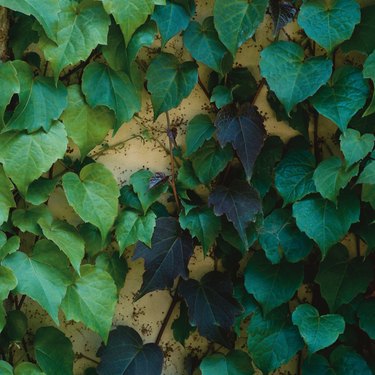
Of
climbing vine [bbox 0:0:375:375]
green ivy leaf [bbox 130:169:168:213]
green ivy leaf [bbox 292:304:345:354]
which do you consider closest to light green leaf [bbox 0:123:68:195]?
climbing vine [bbox 0:0:375:375]

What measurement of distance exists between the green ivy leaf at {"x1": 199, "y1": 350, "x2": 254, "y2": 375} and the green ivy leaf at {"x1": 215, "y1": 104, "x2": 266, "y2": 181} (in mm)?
486

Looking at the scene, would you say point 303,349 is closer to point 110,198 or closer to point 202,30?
point 110,198

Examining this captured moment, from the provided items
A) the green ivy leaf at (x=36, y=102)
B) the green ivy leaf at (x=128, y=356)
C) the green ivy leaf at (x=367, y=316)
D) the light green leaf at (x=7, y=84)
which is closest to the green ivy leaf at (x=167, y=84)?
the green ivy leaf at (x=36, y=102)

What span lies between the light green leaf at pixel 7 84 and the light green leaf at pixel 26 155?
0.06 metres

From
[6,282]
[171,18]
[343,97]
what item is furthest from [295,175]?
[6,282]

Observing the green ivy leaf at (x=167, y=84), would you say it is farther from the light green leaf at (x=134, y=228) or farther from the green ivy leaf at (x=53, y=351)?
the green ivy leaf at (x=53, y=351)

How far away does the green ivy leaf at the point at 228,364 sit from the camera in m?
1.63

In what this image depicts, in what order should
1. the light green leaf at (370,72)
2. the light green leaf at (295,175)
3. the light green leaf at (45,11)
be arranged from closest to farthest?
the light green leaf at (45,11), the light green leaf at (370,72), the light green leaf at (295,175)

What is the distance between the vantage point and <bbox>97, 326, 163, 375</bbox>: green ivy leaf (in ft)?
5.30

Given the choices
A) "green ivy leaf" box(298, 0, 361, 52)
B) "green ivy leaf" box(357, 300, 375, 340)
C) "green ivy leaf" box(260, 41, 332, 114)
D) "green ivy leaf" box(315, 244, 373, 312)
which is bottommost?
"green ivy leaf" box(357, 300, 375, 340)

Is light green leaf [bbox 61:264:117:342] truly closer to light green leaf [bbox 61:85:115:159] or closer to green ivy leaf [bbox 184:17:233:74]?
light green leaf [bbox 61:85:115:159]

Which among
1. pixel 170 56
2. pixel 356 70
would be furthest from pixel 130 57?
pixel 356 70

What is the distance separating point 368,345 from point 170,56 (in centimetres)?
88

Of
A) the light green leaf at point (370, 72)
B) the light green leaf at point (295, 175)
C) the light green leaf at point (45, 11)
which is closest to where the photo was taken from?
the light green leaf at point (45, 11)
